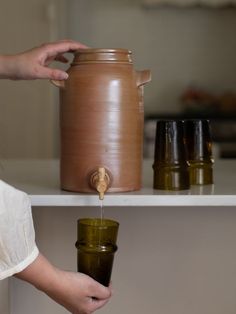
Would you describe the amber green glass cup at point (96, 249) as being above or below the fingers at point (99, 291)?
above

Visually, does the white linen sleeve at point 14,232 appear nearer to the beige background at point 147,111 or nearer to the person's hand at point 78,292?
the person's hand at point 78,292

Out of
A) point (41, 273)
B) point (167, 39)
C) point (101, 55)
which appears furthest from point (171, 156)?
point (167, 39)

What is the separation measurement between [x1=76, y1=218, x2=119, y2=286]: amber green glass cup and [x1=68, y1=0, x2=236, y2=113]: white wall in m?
2.87

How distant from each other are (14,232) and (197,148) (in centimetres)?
42

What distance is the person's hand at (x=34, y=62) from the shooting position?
100 centimetres

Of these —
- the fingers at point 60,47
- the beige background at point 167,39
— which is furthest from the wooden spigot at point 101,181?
the beige background at point 167,39

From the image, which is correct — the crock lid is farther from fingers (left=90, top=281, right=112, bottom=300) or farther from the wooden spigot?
fingers (left=90, top=281, right=112, bottom=300)

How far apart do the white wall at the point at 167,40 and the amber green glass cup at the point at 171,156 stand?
8.95ft

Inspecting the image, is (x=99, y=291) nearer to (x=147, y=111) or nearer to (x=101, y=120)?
(x=101, y=120)

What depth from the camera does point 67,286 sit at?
2.78 feet

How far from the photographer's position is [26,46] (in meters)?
3.11

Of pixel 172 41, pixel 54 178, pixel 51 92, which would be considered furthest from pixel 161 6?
pixel 54 178

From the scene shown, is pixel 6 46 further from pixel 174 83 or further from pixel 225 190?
pixel 225 190

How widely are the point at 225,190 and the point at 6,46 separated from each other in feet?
7.46
